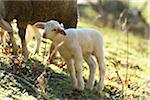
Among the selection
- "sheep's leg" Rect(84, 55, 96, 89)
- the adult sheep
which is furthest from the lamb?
the adult sheep

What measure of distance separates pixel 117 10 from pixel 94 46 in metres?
20.6

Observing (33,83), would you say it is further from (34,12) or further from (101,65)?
(34,12)

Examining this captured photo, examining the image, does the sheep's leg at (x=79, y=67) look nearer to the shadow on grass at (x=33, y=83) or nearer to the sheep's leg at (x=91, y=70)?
the shadow on grass at (x=33, y=83)

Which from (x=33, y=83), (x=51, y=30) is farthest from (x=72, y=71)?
(x=51, y=30)

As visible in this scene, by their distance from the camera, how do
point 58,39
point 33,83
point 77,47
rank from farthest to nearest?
point 33,83 < point 77,47 < point 58,39

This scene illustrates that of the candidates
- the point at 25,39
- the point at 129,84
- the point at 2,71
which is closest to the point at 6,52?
the point at 25,39

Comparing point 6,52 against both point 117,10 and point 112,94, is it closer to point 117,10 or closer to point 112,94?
point 112,94

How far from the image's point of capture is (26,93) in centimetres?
685

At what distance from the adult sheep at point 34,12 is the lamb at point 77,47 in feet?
3.37

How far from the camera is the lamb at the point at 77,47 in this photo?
6770 millimetres

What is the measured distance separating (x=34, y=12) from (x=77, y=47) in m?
1.52

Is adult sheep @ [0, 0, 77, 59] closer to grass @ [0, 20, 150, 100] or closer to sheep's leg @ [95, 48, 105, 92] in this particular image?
grass @ [0, 20, 150, 100]

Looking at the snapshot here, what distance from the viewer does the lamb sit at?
267 inches

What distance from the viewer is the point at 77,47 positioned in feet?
23.4
